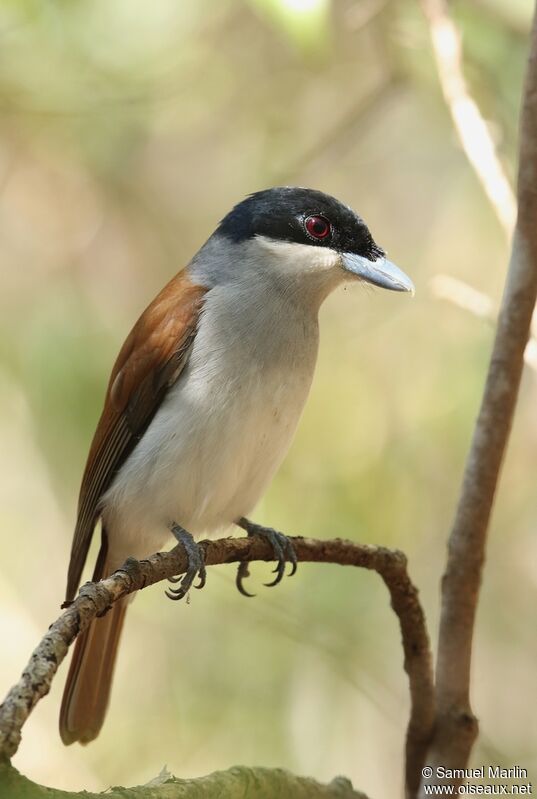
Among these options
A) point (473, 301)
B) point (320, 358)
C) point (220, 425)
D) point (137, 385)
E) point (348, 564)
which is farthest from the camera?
point (320, 358)

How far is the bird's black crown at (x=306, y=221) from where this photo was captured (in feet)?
8.34

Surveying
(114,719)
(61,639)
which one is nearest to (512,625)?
(114,719)

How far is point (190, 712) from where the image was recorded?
3.47 metres

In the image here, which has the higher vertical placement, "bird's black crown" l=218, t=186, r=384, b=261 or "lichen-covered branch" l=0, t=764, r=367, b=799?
"bird's black crown" l=218, t=186, r=384, b=261

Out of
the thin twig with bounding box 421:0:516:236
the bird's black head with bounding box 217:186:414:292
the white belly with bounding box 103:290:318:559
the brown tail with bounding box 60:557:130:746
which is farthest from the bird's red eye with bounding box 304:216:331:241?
the brown tail with bounding box 60:557:130:746

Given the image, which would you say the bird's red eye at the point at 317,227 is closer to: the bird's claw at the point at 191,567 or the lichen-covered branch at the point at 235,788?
the bird's claw at the point at 191,567

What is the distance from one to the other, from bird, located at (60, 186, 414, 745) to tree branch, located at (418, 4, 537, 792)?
425 mm

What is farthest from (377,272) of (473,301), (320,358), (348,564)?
(320,358)

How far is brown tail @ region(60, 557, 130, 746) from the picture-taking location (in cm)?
251

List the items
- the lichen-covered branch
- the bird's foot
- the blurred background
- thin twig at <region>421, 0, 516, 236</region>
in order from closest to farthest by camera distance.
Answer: the lichen-covered branch
the bird's foot
thin twig at <region>421, 0, 516, 236</region>
the blurred background

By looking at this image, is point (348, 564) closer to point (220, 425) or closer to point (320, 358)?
point (220, 425)

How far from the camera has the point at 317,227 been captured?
255 centimetres

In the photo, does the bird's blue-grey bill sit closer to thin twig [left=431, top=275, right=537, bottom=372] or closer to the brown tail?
thin twig [left=431, top=275, right=537, bottom=372]

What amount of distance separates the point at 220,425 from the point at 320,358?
1.72 metres
